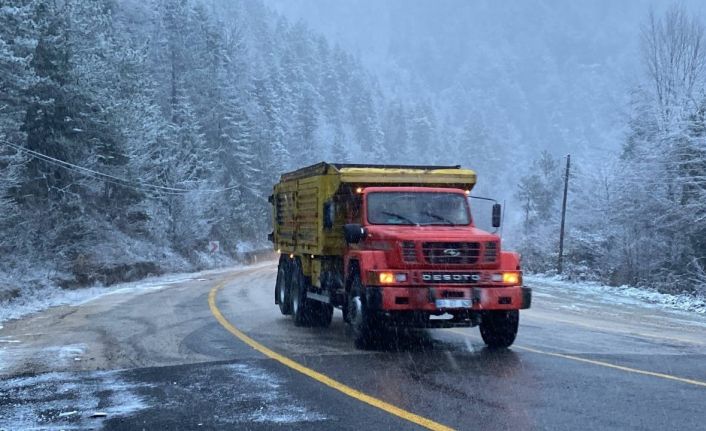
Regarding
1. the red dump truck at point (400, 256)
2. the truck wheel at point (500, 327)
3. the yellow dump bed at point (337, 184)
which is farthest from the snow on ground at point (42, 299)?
the truck wheel at point (500, 327)

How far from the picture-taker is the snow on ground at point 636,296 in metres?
22.3

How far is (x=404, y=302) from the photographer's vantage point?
959cm

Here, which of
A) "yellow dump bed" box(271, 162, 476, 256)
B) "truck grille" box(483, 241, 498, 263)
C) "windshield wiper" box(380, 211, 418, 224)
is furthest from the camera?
"yellow dump bed" box(271, 162, 476, 256)

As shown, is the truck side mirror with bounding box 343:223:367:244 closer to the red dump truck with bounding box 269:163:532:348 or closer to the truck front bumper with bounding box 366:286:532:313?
the red dump truck with bounding box 269:163:532:348

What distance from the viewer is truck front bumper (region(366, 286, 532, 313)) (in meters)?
9.54

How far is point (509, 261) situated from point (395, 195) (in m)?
2.12

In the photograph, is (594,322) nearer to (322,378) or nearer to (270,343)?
(270,343)

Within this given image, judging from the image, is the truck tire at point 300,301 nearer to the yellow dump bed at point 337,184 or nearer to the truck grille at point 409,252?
the yellow dump bed at point 337,184

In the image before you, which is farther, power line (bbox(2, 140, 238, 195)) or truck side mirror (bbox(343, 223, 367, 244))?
power line (bbox(2, 140, 238, 195))

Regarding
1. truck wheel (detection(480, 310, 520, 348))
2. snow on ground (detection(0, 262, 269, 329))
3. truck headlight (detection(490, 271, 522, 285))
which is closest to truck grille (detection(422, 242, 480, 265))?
truck headlight (detection(490, 271, 522, 285))

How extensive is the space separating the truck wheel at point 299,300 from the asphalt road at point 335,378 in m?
0.28

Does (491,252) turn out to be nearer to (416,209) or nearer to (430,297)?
(430,297)

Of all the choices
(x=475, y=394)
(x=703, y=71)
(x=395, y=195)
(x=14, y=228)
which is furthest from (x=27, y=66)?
(x=703, y=71)

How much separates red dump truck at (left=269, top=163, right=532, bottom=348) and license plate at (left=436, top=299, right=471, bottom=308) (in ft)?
0.05
